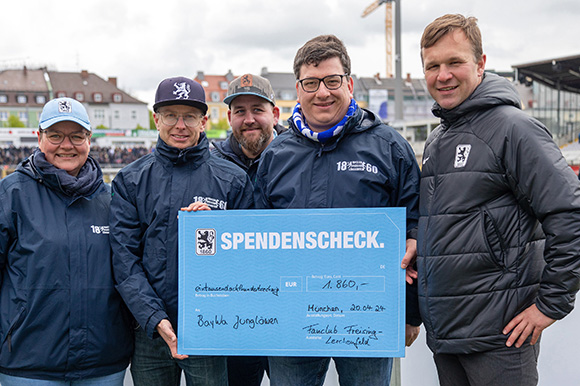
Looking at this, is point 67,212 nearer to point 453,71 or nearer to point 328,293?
point 328,293

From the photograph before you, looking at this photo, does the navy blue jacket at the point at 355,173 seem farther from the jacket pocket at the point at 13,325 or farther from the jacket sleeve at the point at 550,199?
the jacket pocket at the point at 13,325

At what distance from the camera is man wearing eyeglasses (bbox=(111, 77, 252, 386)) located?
2.58 meters

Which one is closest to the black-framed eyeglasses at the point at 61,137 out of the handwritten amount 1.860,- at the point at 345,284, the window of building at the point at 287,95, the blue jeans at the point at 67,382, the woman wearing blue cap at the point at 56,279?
the woman wearing blue cap at the point at 56,279

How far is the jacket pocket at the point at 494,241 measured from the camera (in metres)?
2.21

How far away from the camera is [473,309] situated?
227 cm

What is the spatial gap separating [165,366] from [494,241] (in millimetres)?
1857

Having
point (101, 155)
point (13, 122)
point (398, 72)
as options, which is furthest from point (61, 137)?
point (13, 122)

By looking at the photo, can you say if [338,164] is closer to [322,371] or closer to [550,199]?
[550,199]

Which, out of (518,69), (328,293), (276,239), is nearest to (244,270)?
(276,239)

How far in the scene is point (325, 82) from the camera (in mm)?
2527

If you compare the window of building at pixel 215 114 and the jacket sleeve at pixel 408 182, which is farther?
the window of building at pixel 215 114

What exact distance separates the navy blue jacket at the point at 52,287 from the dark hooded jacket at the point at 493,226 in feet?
5.53

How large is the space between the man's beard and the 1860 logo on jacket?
1.20m

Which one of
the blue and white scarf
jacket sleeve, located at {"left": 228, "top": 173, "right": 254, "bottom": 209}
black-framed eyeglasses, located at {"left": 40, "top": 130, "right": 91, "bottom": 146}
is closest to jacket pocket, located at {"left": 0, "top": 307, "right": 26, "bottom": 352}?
→ black-framed eyeglasses, located at {"left": 40, "top": 130, "right": 91, "bottom": 146}
